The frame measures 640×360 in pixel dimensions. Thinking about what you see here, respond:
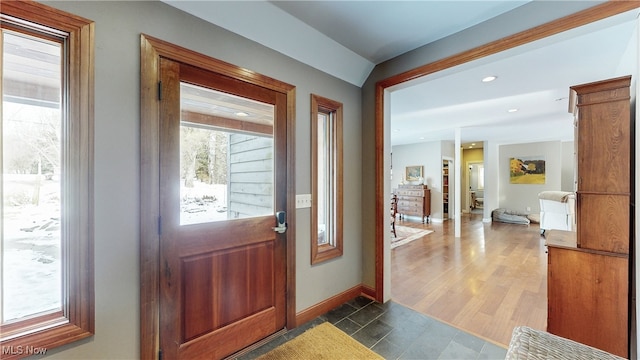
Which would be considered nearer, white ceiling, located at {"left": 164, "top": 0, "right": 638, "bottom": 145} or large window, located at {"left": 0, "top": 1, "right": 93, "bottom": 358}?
large window, located at {"left": 0, "top": 1, "right": 93, "bottom": 358}

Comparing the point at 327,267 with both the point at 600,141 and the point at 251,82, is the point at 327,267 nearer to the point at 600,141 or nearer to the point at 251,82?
the point at 251,82

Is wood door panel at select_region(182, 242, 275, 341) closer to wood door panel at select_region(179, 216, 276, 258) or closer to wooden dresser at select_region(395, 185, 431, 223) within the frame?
wood door panel at select_region(179, 216, 276, 258)

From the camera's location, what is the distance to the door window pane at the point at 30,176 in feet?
3.68

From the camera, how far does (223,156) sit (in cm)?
179

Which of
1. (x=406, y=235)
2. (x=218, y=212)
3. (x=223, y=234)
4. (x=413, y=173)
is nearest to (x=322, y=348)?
(x=223, y=234)

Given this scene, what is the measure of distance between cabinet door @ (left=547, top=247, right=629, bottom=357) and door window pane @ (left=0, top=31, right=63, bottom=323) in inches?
124

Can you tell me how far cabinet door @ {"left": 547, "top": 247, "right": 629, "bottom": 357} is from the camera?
160cm

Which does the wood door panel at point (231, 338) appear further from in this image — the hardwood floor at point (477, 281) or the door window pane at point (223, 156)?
the hardwood floor at point (477, 281)

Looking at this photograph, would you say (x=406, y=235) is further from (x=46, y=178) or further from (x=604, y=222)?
(x=46, y=178)

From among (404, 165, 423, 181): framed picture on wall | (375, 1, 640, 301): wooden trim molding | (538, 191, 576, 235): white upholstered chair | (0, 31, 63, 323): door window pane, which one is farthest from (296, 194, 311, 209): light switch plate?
(404, 165, 423, 181): framed picture on wall

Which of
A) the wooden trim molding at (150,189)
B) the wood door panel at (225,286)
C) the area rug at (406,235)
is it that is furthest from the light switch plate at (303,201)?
the area rug at (406,235)

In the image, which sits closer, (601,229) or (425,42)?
(601,229)

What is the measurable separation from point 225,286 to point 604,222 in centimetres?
265

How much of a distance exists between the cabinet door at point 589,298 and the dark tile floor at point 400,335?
0.51m
